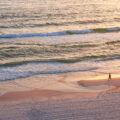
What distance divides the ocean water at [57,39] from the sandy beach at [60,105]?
1705mm

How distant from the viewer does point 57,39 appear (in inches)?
588

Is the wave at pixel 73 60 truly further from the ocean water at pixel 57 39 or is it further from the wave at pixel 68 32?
the wave at pixel 68 32

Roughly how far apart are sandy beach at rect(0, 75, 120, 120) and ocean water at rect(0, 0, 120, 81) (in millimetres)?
1705

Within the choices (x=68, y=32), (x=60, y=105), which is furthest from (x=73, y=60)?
(x=68, y=32)

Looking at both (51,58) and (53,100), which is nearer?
(53,100)

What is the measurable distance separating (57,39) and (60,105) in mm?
8358

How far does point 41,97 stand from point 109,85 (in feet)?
7.31

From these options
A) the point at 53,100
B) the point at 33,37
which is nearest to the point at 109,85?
the point at 53,100

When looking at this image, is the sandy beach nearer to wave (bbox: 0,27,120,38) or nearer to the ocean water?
the ocean water

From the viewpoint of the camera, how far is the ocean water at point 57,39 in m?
10.2

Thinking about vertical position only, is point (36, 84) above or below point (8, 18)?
below

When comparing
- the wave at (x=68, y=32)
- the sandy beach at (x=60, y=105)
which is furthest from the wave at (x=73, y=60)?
the wave at (x=68, y=32)

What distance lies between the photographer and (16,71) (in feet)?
31.6

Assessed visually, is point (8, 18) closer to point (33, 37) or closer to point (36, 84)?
point (33, 37)
